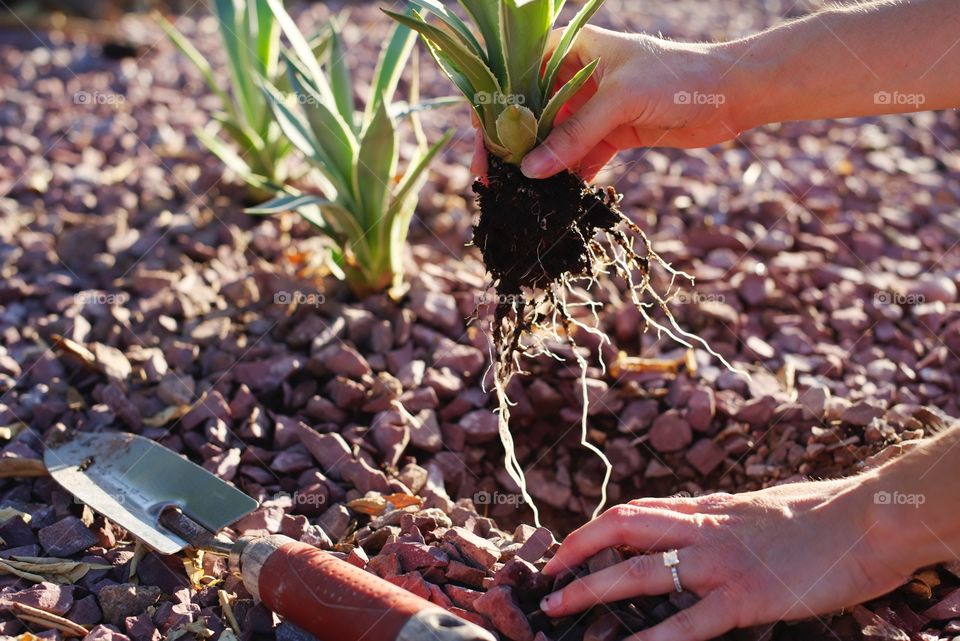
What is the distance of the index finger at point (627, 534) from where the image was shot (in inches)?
64.6

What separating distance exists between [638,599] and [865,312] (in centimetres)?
169

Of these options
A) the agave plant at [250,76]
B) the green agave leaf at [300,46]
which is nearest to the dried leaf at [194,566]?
the green agave leaf at [300,46]

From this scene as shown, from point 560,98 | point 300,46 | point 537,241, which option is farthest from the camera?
point 300,46

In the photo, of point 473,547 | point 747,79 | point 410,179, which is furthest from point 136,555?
point 747,79

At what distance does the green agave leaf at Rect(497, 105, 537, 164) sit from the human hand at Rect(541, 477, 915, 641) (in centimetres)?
84

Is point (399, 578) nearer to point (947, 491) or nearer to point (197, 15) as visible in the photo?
point (947, 491)

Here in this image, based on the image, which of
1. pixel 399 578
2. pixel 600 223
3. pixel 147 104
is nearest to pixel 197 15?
pixel 147 104

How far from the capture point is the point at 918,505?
147 centimetres

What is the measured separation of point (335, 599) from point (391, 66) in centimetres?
178

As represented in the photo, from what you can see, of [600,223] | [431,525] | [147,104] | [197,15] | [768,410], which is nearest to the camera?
[431,525]

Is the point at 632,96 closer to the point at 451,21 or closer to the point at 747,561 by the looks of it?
the point at 451,21

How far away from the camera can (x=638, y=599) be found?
5.41 ft

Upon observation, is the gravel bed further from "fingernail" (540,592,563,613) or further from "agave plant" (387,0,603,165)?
"agave plant" (387,0,603,165)

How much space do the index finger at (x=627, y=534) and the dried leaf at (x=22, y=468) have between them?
1309 mm
